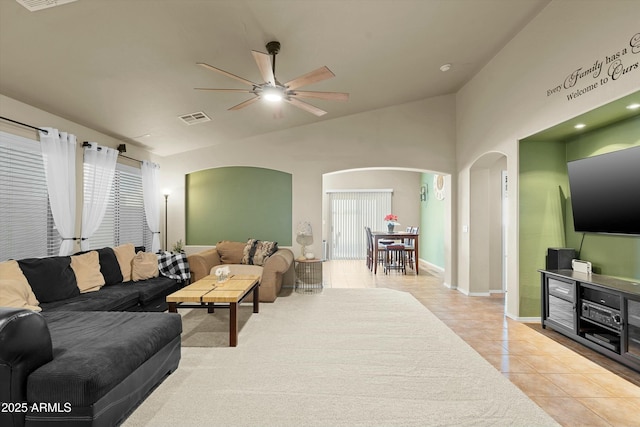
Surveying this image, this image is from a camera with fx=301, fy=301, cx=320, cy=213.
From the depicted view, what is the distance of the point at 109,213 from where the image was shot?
14.2 ft

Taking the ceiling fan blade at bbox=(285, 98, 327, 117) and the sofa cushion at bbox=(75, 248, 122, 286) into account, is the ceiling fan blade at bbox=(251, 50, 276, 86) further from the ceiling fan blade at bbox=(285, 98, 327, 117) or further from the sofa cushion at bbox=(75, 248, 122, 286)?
the sofa cushion at bbox=(75, 248, 122, 286)

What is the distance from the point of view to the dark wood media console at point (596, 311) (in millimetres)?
2467

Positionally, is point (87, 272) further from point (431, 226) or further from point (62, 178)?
point (431, 226)

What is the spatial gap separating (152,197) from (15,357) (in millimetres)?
3935

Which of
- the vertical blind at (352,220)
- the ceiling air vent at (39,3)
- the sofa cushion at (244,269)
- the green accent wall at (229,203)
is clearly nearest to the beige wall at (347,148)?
the green accent wall at (229,203)

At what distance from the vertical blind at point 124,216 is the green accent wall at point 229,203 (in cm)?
84

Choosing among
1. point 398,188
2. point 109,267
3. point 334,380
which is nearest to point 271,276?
point 109,267

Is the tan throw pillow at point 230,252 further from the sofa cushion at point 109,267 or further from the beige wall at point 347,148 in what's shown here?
the sofa cushion at point 109,267

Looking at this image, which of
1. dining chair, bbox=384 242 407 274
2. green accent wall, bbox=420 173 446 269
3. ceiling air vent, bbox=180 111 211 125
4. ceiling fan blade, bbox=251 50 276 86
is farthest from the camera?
green accent wall, bbox=420 173 446 269

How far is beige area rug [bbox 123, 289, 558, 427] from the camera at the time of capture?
1.85 metres

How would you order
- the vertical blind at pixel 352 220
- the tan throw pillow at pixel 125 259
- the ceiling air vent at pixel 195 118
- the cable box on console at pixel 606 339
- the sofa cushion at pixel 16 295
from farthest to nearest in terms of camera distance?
the vertical blind at pixel 352 220, the ceiling air vent at pixel 195 118, the tan throw pillow at pixel 125 259, the cable box on console at pixel 606 339, the sofa cushion at pixel 16 295

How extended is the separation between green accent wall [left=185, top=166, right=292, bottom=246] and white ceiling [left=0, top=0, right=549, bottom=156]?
4.35ft

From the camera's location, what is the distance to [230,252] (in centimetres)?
522

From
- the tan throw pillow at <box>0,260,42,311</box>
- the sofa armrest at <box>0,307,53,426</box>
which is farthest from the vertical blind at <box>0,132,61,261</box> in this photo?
the sofa armrest at <box>0,307,53,426</box>
